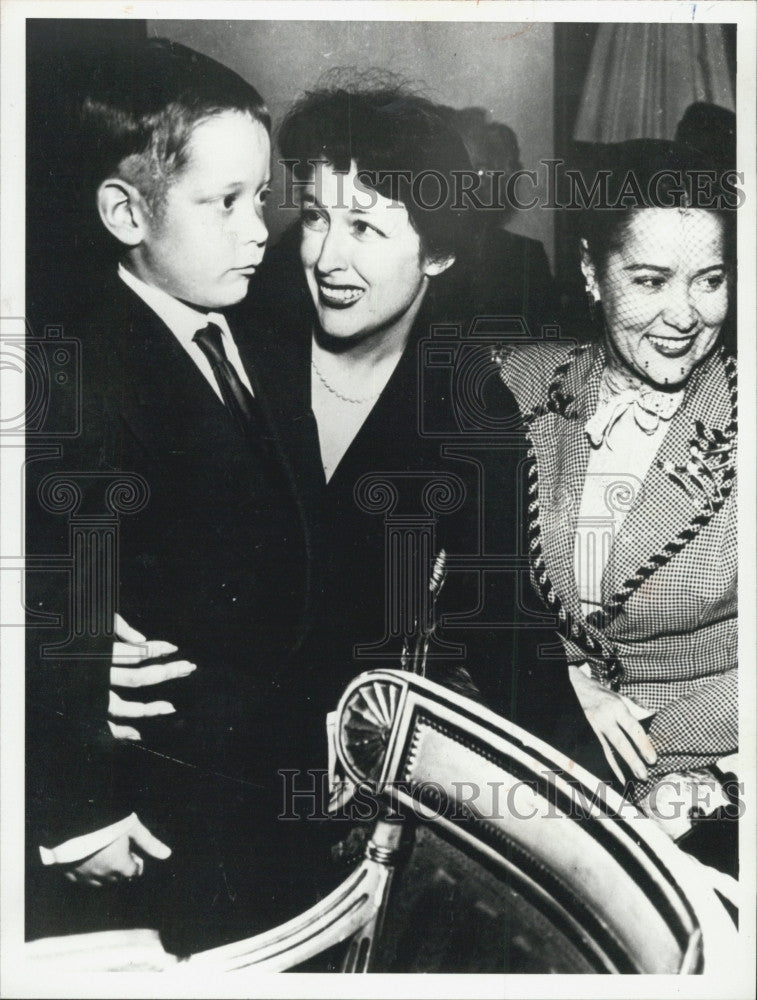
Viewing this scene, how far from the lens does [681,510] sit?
1779mm

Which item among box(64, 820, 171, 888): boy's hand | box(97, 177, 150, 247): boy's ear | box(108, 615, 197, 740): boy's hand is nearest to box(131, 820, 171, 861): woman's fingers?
box(64, 820, 171, 888): boy's hand

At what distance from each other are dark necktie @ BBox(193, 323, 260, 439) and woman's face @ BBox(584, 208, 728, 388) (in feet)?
2.82

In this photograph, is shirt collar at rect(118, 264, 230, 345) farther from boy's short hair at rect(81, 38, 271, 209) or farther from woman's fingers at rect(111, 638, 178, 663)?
woman's fingers at rect(111, 638, 178, 663)

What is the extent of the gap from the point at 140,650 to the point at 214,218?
3.35 ft

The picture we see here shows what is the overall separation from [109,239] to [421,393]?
0.81 meters

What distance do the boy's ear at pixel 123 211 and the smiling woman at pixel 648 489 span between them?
3.02ft

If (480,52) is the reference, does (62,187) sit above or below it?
below

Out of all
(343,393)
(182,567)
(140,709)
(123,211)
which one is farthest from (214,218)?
(140,709)

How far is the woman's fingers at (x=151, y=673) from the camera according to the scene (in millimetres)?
1751

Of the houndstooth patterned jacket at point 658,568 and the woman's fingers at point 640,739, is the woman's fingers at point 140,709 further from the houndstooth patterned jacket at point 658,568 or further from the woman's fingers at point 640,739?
the woman's fingers at point 640,739

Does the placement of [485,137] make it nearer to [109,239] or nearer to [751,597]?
[109,239]

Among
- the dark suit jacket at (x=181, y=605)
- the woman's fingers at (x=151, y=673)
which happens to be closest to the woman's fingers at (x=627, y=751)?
the dark suit jacket at (x=181, y=605)

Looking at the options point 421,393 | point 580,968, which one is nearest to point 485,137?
point 421,393

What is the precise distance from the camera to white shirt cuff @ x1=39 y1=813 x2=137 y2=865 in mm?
1749
